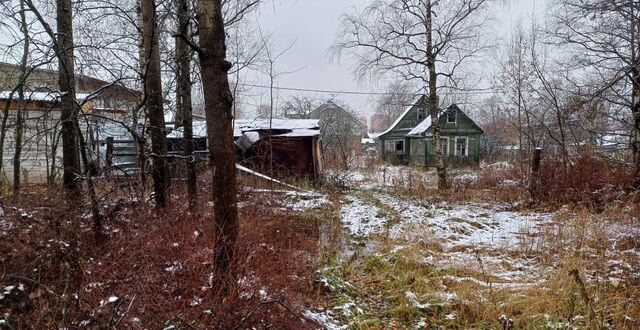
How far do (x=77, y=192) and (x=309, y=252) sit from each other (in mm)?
3161

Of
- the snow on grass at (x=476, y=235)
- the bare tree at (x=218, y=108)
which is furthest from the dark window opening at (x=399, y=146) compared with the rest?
the bare tree at (x=218, y=108)

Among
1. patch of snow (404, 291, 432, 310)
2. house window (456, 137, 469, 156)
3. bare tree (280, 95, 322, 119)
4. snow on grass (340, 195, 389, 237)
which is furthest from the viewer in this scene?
bare tree (280, 95, 322, 119)

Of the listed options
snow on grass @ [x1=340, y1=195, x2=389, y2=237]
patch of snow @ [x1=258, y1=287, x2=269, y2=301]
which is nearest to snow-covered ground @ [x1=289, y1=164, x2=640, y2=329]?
snow on grass @ [x1=340, y1=195, x2=389, y2=237]

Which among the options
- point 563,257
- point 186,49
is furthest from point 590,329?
point 186,49

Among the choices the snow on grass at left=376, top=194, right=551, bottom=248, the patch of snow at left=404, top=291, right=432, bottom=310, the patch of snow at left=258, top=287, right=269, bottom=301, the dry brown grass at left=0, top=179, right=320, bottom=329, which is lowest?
the patch of snow at left=404, top=291, right=432, bottom=310

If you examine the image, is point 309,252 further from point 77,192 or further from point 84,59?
point 84,59

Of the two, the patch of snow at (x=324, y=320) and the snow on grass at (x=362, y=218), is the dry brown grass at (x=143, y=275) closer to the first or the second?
the patch of snow at (x=324, y=320)

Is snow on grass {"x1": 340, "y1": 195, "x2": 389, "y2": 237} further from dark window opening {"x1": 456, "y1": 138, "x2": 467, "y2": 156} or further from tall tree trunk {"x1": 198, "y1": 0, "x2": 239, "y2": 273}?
dark window opening {"x1": 456, "y1": 138, "x2": 467, "y2": 156}

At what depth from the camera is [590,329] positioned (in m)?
3.11

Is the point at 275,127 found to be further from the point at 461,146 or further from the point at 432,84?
the point at 461,146

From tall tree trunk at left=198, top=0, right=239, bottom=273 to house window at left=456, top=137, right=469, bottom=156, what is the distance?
23873 millimetres

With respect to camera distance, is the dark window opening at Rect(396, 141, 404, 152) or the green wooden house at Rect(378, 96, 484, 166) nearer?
the green wooden house at Rect(378, 96, 484, 166)

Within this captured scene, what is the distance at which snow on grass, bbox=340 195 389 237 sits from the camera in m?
7.05

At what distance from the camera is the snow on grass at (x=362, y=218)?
705 centimetres
